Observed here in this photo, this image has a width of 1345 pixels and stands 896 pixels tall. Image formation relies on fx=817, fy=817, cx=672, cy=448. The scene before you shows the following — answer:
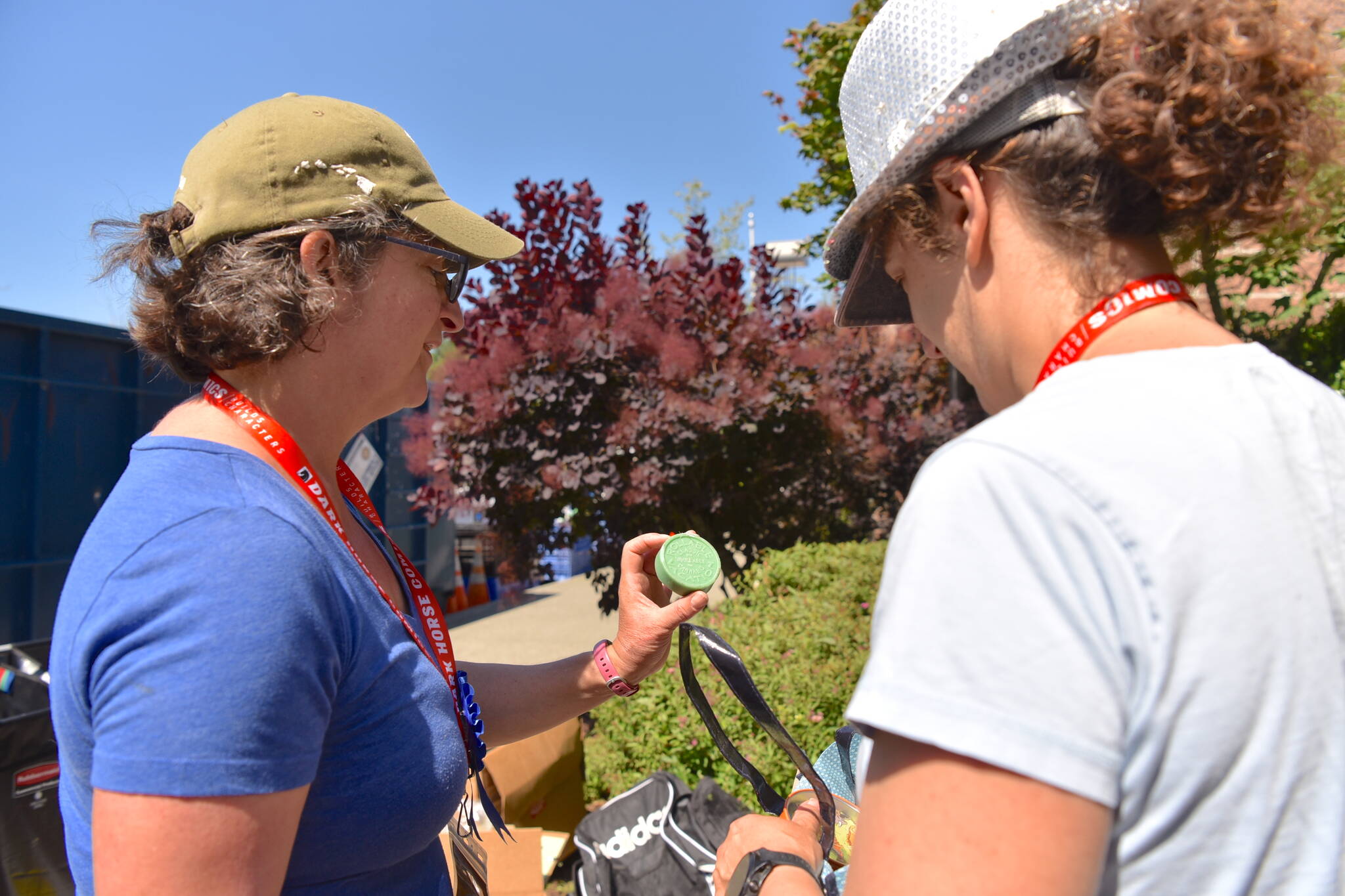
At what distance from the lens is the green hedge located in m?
3.24

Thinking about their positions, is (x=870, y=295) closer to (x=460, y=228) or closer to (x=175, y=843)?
(x=460, y=228)

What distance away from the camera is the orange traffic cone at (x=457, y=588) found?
12180 mm

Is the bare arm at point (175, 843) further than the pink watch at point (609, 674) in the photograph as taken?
No

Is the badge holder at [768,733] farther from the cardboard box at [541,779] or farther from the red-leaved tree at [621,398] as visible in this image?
the red-leaved tree at [621,398]

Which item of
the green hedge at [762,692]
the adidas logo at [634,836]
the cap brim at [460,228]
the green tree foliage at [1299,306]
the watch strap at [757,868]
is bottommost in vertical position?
the adidas logo at [634,836]

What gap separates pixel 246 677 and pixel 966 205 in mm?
1037

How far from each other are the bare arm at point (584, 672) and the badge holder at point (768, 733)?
157 mm

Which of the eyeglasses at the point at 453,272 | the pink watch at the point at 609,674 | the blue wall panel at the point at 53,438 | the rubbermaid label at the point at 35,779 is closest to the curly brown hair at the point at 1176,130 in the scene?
the eyeglasses at the point at 453,272

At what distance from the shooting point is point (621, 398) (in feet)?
16.3

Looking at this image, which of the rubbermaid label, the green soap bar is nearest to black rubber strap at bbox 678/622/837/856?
the green soap bar

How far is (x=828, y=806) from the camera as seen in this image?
1.34 m

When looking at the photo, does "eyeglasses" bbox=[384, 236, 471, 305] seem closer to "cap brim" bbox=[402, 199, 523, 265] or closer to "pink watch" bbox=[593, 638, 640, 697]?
"cap brim" bbox=[402, 199, 523, 265]

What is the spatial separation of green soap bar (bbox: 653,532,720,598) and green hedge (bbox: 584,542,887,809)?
1.62m

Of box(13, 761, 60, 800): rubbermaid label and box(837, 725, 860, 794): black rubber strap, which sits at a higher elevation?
box(837, 725, 860, 794): black rubber strap
